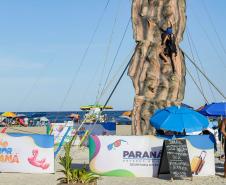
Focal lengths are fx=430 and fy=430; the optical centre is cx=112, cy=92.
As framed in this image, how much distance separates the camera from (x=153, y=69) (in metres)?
16.6

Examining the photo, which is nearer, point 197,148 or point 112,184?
point 112,184

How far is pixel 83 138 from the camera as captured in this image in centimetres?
2058

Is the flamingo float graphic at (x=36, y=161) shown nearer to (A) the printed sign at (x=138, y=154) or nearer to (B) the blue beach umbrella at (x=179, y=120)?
(A) the printed sign at (x=138, y=154)

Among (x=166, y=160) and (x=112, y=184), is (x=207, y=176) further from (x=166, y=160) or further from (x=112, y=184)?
(x=112, y=184)

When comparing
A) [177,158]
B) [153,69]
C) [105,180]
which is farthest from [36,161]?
[153,69]

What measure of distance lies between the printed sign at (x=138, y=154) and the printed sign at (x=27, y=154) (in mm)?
1564

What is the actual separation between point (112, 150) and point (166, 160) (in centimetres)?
154

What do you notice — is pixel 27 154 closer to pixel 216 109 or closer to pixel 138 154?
pixel 138 154

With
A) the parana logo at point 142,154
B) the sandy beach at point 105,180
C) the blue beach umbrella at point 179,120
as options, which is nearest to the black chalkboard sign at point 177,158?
the sandy beach at point 105,180

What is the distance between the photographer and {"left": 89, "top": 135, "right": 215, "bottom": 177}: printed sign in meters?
11.9

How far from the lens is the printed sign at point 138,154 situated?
470 inches

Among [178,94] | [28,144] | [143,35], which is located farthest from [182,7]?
[28,144]

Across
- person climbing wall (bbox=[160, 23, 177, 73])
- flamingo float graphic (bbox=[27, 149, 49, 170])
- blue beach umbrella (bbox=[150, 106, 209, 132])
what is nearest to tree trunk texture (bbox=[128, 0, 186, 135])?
person climbing wall (bbox=[160, 23, 177, 73])

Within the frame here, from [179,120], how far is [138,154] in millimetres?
1501
